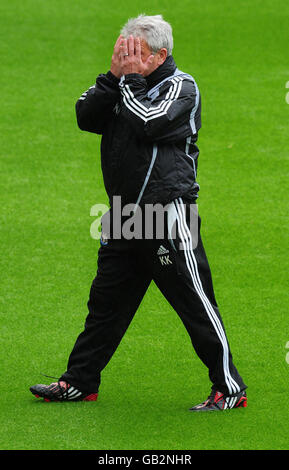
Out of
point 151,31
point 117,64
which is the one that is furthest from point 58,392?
point 151,31

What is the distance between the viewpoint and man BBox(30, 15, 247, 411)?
525 cm

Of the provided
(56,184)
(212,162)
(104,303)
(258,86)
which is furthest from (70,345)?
(258,86)

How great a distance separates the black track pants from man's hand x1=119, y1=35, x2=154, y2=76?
73cm

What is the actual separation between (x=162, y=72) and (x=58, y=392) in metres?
1.87

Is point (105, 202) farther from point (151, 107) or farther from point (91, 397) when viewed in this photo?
point (151, 107)

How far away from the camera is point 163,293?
5527mm

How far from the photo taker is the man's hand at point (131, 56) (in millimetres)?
5242

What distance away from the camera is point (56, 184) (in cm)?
992

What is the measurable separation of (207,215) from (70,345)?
2.96 m

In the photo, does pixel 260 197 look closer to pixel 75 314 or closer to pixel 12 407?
pixel 75 314

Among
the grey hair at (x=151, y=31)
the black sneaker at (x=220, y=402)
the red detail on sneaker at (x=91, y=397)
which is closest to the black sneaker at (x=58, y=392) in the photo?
the red detail on sneaker at (x=91, y=397)

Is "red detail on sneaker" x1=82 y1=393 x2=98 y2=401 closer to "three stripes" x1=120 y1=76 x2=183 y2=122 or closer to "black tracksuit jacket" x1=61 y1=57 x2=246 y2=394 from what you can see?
"black tracksuit jacket" x1=61 y1=57 x2=246 y2=394

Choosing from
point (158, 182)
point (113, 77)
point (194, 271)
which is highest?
point (113, 77)

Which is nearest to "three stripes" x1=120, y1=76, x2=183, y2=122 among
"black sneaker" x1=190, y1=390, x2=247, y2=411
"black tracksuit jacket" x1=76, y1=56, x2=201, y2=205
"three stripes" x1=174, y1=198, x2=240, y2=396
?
"black tracksuit jacket" x1=76, y1=56, x2=201, y2=205
